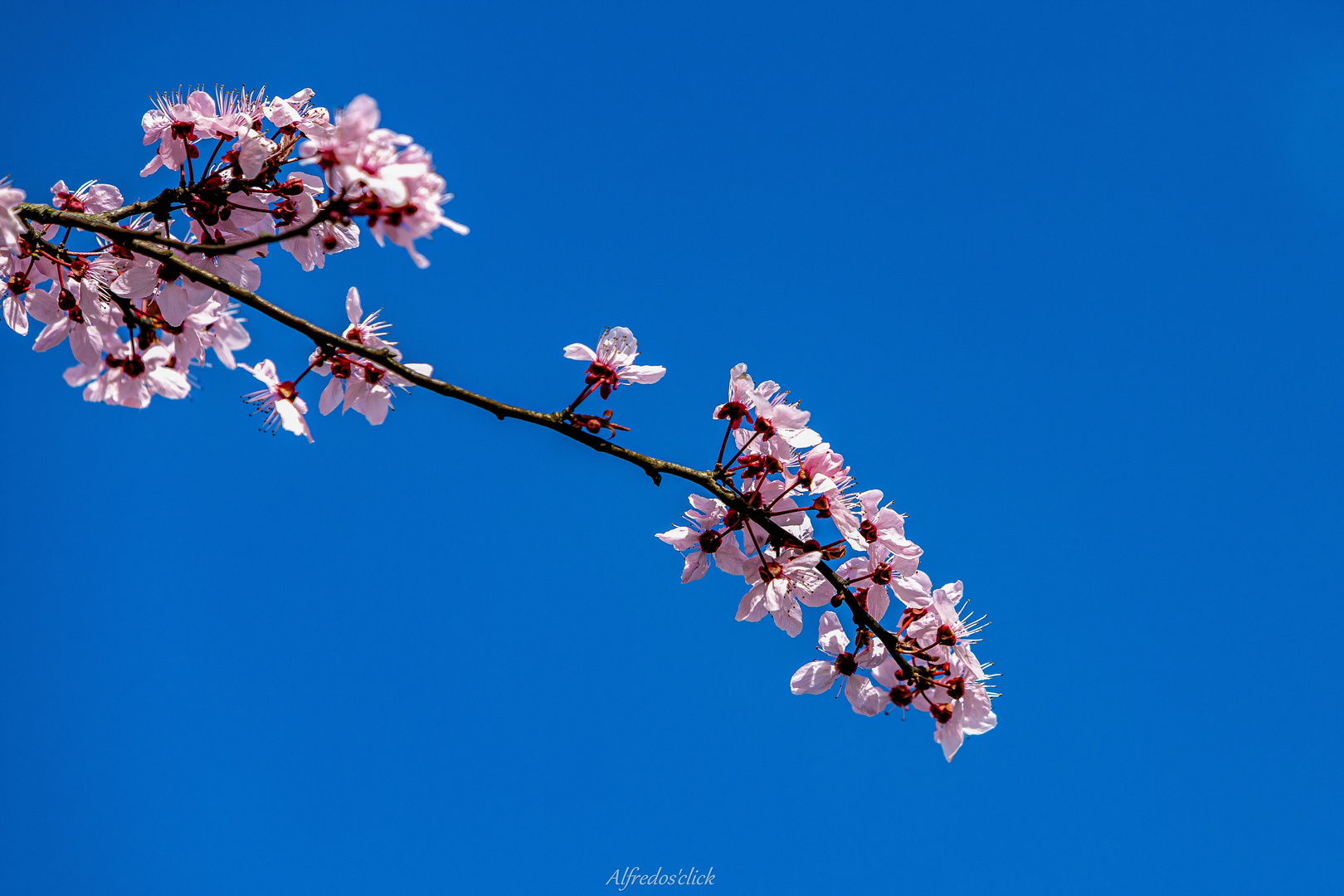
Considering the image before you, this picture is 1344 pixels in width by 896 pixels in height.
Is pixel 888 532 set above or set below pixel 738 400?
below

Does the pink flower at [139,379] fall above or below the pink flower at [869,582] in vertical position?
above

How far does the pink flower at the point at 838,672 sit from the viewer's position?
3.61m

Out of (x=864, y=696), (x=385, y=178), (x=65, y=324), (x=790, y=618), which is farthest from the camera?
(x=864, y=696)

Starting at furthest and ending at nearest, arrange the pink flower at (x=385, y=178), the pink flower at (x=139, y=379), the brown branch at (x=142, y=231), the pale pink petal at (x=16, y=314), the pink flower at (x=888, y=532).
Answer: the pink flower at (x=888, y=532)
the pale pink petal at (x=16, y=314)
the pink flower at (x=139, y=379)
the pink flower at (x=385, y=178)
the brown branch at (x=142, y=231)

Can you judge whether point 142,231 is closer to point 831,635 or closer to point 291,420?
point 291,420

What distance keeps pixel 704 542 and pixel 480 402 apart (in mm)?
1247

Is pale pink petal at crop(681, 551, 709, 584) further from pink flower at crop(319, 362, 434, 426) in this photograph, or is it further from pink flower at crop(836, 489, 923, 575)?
pink flower at crop(319, 362, 434, 426)

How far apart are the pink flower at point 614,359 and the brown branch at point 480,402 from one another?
43cm

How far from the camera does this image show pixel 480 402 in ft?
8.00

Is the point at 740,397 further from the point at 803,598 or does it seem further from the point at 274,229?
the point at 274,229

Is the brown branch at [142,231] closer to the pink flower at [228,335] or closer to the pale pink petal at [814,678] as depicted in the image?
the pink flower at [228,335]

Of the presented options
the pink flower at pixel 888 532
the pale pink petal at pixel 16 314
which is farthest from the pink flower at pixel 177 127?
the pink flower at pixel 888 532

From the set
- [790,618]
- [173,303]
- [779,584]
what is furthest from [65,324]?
[790,618]

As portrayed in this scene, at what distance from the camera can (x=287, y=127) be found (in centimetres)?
345
